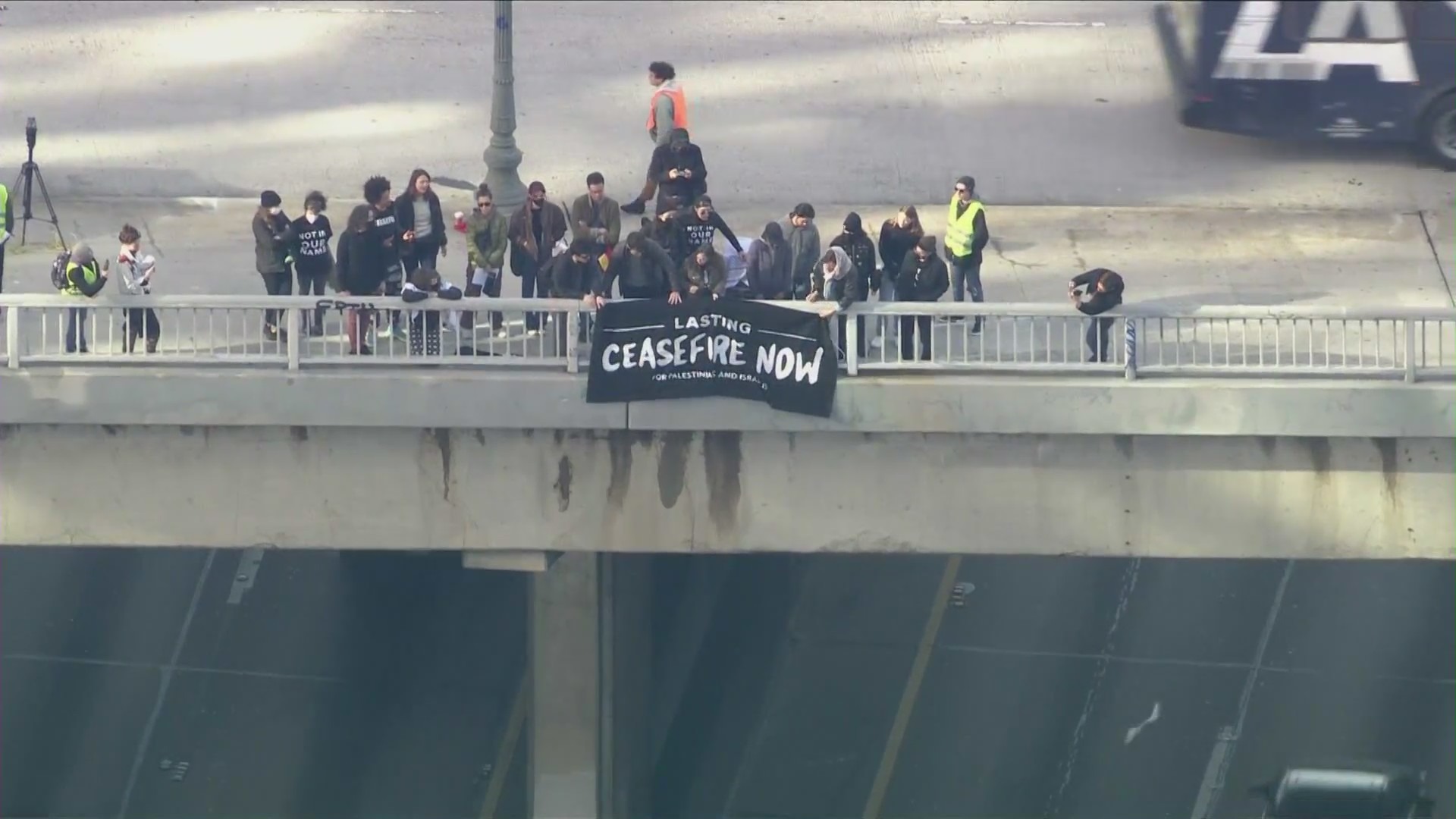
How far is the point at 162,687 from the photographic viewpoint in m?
22.5

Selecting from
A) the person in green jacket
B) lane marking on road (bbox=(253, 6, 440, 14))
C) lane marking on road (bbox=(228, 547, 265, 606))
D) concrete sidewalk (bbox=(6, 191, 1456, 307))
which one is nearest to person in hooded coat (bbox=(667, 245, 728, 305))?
the person in green jacket

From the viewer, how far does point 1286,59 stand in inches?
918

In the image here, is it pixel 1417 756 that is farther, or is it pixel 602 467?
pixel 1417 756

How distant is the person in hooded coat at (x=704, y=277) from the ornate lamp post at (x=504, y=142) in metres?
3.09

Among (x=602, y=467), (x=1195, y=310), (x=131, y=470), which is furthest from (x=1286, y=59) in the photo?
(x=131, y=470)

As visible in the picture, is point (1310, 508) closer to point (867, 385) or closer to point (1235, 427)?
point (1235, 427)

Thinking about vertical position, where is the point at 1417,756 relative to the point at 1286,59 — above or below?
below

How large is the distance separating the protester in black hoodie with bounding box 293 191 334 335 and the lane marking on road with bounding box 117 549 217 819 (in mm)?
6761

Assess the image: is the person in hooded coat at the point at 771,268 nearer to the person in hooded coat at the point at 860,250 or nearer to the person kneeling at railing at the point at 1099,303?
the person in hooded coat at the point at 860,250

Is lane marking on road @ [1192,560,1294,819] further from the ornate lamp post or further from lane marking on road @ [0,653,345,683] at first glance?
lane marking on road @ [0,653,345,683]

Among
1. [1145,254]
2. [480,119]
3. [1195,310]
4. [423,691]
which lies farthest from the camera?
[480,119]

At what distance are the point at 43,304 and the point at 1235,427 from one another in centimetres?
828

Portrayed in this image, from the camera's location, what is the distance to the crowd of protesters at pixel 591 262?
15523mm

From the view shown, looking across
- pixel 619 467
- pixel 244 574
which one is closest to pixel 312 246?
pixel 619 467
